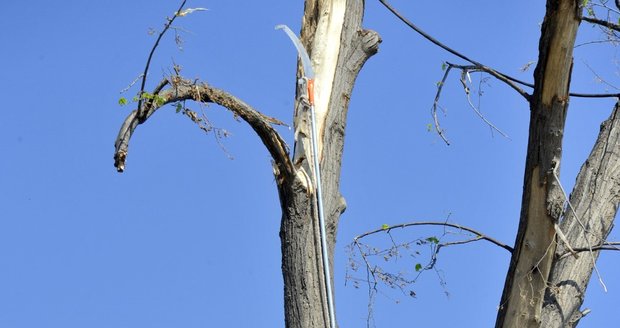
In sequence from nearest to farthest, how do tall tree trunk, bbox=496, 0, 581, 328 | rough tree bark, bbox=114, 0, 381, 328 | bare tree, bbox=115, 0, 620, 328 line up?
1. tall tree trunk, bbox=496, 0, 581, 328
2. bare tree, bbox=115, 0, 620, 328
3. rough tree bark, bbox=114, 0, 381, 328

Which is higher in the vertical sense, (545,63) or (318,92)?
(318,92)

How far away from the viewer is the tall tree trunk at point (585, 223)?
15.4ft

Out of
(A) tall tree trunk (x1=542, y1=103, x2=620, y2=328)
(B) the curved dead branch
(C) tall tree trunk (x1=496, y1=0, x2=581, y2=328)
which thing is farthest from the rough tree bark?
(A) tall tree trunk (x1=542, y1=103, x2=620, y2=328)

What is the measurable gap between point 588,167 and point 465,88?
2.39ft

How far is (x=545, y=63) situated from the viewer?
4102mm

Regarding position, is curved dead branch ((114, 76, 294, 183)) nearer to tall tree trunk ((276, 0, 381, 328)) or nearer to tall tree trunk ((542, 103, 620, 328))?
tall tree trunk ((276, 0, 381, 328))

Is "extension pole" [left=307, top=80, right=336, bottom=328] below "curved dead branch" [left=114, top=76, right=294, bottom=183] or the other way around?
below

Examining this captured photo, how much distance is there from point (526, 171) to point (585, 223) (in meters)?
0.65

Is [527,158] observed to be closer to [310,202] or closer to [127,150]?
[310,202]

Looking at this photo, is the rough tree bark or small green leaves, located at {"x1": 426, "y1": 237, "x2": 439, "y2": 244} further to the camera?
small green leaves, located at {"x1": 426, "y1": 237, "x2": 439, "y2": 244}

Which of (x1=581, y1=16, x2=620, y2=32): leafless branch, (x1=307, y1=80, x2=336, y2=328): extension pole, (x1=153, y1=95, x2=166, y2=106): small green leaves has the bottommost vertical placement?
(x1=307, y1=80, x2=336, y2=328): extension pole

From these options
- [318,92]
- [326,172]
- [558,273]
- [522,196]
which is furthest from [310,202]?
[558,273]

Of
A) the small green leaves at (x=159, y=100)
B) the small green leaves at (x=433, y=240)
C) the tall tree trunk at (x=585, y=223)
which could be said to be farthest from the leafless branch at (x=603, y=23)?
the small green leaves at (x=159, y=100)

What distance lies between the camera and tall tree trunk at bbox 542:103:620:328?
4.70m
